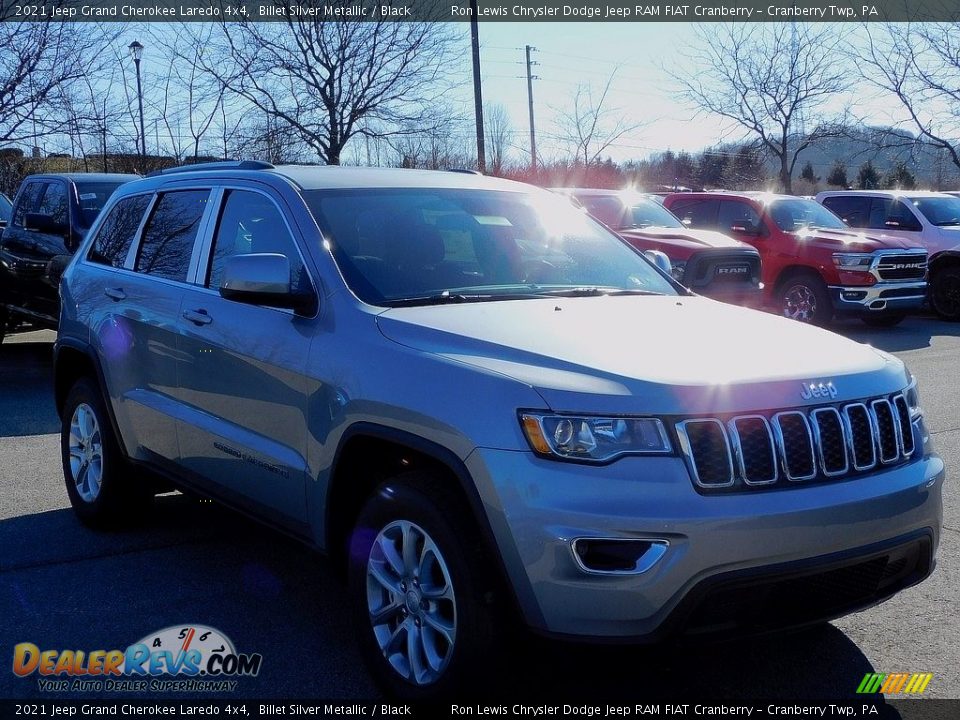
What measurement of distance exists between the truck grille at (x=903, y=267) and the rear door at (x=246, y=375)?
11.5m

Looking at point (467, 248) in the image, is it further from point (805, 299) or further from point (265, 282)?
point (805, 299)

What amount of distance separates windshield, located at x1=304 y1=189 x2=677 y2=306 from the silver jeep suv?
0.01 m

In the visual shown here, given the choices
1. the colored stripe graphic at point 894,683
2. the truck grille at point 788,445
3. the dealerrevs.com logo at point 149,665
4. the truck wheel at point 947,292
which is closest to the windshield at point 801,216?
the truck wheel at point 947,292

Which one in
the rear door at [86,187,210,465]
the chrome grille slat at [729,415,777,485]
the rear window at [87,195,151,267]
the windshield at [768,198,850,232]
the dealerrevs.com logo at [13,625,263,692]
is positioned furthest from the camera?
the windshield at [768,198,850,232]

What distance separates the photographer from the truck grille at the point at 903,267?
14.2 m

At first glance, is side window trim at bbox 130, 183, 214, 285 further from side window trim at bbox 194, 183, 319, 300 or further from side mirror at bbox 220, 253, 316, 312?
side mirror at bbox 220, 253, 316, 312

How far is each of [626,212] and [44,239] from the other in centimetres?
738

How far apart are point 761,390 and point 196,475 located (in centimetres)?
269

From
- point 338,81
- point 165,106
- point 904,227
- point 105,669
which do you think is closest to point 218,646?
point 105,669

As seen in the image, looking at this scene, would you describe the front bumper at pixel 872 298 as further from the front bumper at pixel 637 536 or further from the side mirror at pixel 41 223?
the front bumper at pixel 637 536

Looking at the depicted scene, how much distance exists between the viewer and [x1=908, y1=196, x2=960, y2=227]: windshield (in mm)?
16406

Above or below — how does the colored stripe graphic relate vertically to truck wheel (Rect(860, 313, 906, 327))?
above

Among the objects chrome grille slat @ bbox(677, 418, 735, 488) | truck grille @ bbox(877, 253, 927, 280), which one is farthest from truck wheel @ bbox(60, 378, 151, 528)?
truck grille @ bbox(877, 253, 927, 280)

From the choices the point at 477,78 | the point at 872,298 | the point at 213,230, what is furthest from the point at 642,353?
the point at 477,78
